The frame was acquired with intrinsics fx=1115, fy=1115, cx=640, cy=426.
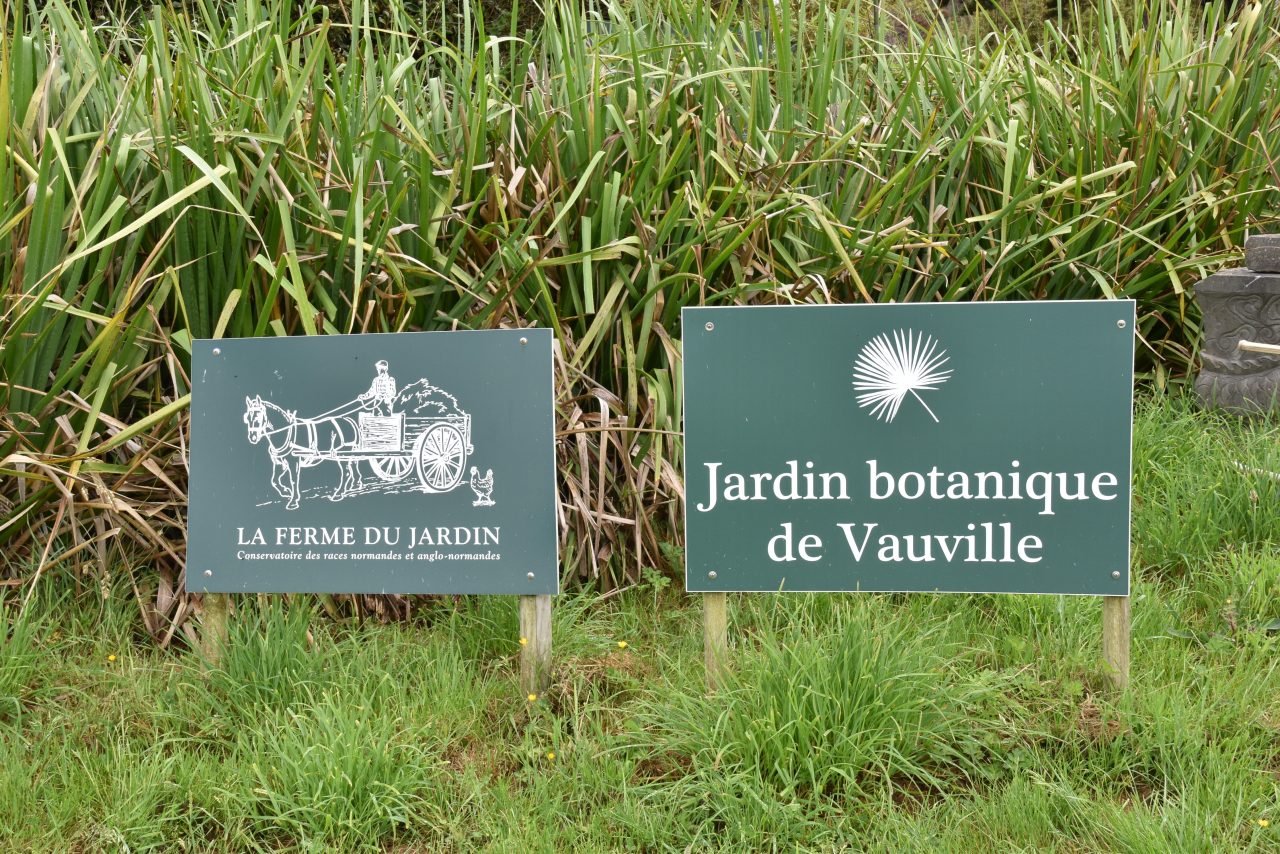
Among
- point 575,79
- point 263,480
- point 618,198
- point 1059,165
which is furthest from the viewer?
point 1059,165

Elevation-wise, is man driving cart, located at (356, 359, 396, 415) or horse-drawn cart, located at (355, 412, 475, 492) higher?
man driving cart, located at (356, 359, 396, 415)

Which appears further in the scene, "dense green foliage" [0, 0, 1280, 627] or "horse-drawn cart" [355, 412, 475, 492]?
"dense green foliage" [0, 0, 1280, 627]

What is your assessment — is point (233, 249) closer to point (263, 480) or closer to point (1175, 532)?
point (263, 480)

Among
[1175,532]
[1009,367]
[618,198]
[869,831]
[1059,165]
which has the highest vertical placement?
[1059,165]

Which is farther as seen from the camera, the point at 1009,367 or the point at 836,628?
the point at 836,628

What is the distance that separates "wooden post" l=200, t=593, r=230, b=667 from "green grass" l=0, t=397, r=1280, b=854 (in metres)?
0.06

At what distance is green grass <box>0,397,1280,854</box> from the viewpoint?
2.28 metres

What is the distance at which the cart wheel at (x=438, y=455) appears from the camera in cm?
279

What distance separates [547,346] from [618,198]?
35.8 inches

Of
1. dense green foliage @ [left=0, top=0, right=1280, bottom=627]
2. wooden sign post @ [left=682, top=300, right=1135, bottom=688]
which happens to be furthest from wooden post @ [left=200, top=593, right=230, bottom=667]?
wooden sign post @ [left=682, top=300, right=1135, bottom=688]

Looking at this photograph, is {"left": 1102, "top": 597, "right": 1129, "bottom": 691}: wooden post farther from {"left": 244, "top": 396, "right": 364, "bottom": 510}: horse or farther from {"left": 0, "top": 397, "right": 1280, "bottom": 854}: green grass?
{"left": 244, "top": 396, "right": 364, "bottom": 510}: horse

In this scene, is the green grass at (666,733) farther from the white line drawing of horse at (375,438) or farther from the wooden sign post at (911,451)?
the white line drawing of horse at (375,438)

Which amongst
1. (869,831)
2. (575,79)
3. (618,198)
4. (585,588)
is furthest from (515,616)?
(575,79)

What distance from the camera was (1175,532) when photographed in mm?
3270
